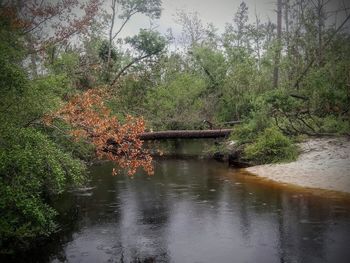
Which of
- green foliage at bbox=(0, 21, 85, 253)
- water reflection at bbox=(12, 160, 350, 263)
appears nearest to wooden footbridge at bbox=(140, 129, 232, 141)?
water reflection at bbox=(12, 160, 350, 263)

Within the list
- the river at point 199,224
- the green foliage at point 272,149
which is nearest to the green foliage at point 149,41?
the green foliage at point 272,149

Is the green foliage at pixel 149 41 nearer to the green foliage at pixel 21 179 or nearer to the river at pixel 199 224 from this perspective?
the river at pixel 199 224

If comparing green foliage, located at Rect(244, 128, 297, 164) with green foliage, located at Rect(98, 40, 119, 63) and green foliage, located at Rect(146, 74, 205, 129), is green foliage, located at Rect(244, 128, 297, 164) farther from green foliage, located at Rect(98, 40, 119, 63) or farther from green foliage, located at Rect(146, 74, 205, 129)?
green foliage, located at Rect(98, 40, 119, 63)

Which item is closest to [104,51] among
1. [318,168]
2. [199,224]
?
[318,168]

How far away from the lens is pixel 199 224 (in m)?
12.0

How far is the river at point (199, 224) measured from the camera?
31.4 ft

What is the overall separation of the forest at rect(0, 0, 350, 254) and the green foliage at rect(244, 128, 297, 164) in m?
0.06

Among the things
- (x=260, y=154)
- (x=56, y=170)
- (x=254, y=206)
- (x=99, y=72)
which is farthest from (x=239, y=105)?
(x=56, y=170)

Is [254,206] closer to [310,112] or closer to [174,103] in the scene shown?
[310,112]

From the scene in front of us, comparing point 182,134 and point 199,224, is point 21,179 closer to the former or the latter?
point 199,224

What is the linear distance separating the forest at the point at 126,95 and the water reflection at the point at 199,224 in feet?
3.53

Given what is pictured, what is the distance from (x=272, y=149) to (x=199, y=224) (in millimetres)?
9574

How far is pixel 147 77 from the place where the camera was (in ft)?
93.6

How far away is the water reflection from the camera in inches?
377
